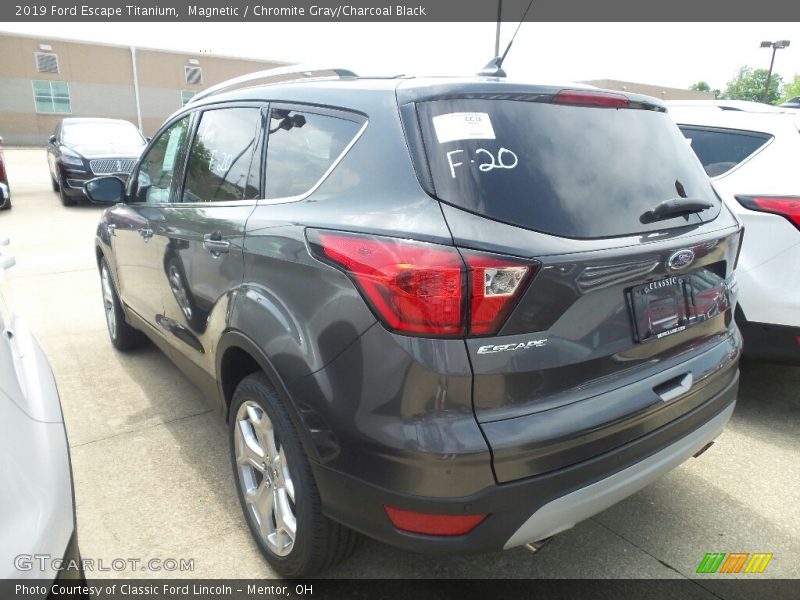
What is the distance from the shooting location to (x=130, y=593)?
2.22m

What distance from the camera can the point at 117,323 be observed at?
4.49 metres

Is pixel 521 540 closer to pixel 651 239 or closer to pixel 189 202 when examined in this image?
pixel 651 239

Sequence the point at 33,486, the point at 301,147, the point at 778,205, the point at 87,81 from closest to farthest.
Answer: the point at 33,486
the point at 301,147
the point at 778,205
the point at 87,81

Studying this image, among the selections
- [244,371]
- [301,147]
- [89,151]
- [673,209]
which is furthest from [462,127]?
[89,151]

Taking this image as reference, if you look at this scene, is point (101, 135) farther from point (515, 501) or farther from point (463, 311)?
point (515, 501)

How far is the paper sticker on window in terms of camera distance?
5.81ft

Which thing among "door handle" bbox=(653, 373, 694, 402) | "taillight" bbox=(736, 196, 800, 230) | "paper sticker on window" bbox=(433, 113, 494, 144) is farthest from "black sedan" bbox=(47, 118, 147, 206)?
"door handle" bbox=(653, 373, 694, 402)

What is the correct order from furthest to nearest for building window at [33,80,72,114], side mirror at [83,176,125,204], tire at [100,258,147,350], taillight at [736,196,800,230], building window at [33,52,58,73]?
building window at [33,80,72,114] < building window at [33,52,58,73] < tire at [100,258,147,350] < side mirror at [83,176,125,204] < taillight at [736,196,800,230]

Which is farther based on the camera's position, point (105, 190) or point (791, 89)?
point (791, 89)

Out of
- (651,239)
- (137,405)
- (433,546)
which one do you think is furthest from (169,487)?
(651,239)

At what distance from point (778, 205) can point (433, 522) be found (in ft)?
9.04

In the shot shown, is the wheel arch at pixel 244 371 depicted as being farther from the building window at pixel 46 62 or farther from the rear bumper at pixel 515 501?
the building window at pixel 46 62

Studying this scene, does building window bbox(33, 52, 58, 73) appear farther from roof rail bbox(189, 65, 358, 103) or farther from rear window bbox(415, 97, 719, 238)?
rear window bbox(415, 97, 719, 238)

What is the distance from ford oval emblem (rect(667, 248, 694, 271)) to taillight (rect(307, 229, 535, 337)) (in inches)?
24.8
